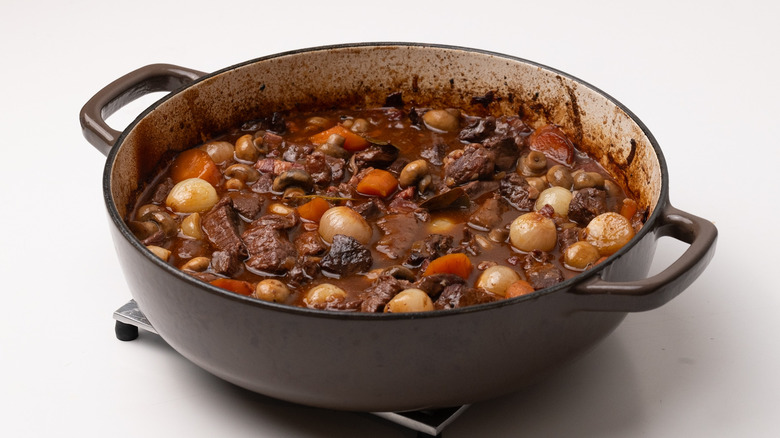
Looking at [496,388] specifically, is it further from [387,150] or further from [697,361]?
[387,150]

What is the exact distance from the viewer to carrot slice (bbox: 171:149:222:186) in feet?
14.4

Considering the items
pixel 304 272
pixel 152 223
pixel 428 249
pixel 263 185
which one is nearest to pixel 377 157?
pixel 263 185

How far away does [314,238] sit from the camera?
3.90m

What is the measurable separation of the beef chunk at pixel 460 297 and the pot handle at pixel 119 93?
1499 mm

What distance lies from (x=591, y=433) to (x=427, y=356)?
0.86 m

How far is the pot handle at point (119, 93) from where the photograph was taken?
4.07 m

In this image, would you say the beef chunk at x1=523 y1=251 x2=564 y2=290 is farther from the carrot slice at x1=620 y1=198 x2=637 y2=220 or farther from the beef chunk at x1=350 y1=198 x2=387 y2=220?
the beef chunk at x1=350 y1=198 x2=387 y2=220

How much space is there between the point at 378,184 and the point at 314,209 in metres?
0.32

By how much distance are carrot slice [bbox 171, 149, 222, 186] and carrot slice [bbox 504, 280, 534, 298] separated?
1468 mm

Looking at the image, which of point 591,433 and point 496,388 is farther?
point 591,433

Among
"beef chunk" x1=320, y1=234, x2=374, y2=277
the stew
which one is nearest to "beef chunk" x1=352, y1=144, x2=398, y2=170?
the stew

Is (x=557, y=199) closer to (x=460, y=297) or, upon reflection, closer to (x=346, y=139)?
(x=460, y=297)

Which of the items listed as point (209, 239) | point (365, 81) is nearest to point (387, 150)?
point (365, 81)

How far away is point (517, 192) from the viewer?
13.9 feet
